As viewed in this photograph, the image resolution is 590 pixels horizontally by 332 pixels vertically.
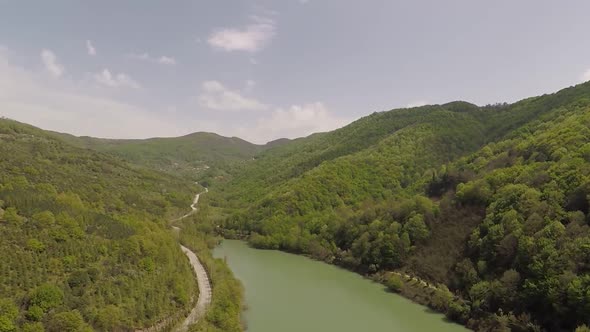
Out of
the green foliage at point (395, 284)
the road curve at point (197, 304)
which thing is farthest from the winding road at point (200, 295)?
the green foliage at point (395, 284)

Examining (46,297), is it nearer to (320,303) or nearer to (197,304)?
(197,304)

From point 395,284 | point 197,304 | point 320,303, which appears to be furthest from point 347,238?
point 197,304

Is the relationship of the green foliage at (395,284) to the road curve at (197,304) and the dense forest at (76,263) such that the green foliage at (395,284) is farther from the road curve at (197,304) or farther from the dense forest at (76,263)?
the road curve at (197,304)

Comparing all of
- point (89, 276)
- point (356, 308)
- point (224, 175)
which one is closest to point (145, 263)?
point (89, 276)

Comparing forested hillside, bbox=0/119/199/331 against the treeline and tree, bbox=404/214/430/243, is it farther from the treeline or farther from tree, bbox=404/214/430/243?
tree, bbox=404/214/430/243

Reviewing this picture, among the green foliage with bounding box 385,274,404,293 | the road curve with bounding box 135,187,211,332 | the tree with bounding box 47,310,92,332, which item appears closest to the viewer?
the tree with bounding box 47,310,92,332

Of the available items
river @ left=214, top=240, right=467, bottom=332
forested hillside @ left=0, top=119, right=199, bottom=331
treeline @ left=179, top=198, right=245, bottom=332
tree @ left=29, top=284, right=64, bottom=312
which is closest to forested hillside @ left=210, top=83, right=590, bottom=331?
river @ left=214, top=240, right=467, bottom=332
